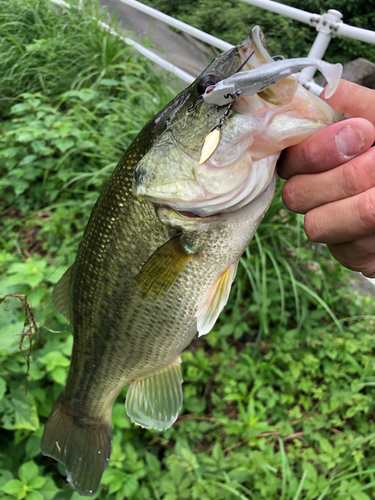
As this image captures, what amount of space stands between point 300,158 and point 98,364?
3.42 feet

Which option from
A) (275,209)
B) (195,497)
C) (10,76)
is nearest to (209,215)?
(195,497)

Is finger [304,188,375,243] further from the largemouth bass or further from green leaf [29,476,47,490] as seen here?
green leaf [29,476,47,490]

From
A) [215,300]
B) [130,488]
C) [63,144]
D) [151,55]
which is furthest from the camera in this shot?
[151,55]

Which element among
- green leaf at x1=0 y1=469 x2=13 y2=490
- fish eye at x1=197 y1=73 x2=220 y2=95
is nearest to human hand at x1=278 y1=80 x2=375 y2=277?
fish eye at x1=197 y1=73 x2=220 y2=95

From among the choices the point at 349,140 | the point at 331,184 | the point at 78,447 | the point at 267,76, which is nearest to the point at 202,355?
the point at 78,447

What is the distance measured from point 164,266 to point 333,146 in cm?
57

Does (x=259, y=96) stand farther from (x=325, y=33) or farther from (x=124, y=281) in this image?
(x=325, y=33)

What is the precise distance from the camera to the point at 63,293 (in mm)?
1490

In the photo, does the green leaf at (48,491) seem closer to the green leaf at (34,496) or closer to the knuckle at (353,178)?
the green leaf at (34,496)

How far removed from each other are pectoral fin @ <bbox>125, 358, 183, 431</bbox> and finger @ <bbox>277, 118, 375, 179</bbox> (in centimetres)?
90

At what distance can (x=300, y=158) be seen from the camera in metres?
0.97

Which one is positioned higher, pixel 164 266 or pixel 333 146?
pixel 333 146

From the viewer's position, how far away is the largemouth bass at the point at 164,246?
0.93 m

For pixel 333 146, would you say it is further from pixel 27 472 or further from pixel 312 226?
pixel 27 472
